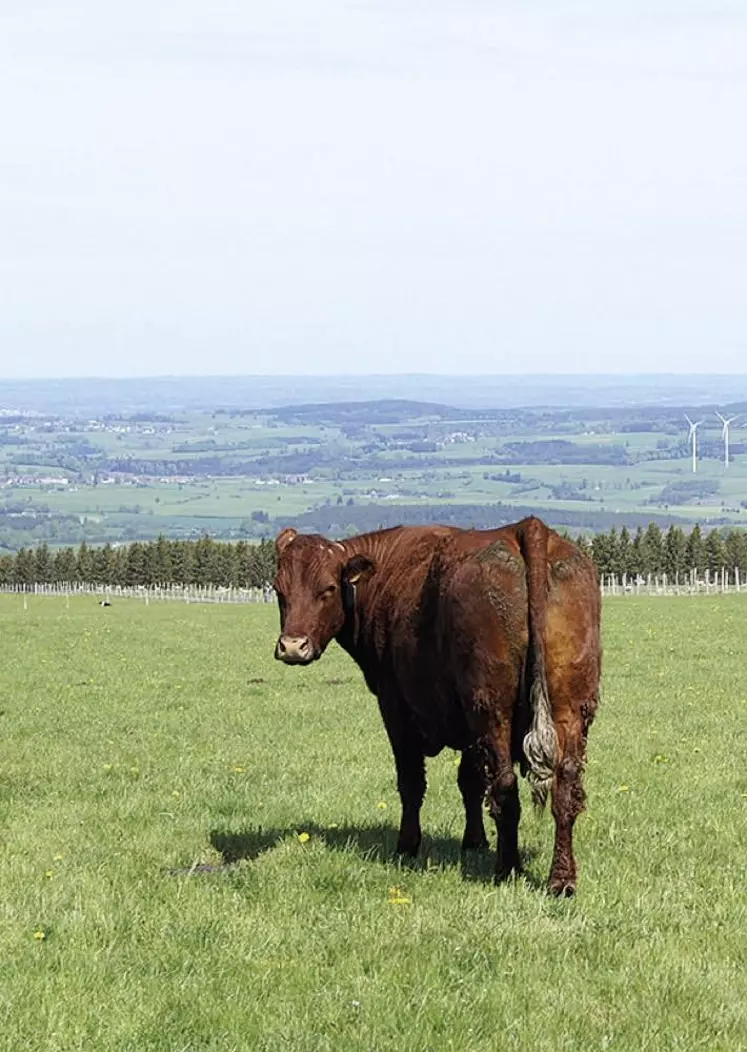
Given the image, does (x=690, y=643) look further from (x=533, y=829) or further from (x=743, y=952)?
(x=743, y=952)

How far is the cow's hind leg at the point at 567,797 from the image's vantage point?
9.70m

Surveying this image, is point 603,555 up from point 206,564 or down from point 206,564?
up

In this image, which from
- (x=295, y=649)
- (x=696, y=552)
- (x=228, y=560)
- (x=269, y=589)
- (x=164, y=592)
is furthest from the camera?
(x=228, y=560)

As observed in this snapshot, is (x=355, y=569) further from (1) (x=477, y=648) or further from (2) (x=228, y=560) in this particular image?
(2) (x=228, y=560)

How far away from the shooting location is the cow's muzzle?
10805 mm

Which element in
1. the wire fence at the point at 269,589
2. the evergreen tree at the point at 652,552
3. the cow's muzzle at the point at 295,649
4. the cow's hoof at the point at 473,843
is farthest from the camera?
the evergreen tree at the point at 652,552

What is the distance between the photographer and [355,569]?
11570 mm

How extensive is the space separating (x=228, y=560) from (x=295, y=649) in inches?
4729

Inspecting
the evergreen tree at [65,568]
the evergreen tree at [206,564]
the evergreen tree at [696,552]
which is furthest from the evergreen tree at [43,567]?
the evergreen tree at [696,552]

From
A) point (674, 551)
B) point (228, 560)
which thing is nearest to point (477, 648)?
point (674, 551)

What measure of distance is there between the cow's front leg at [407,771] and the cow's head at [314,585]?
86 centimetres

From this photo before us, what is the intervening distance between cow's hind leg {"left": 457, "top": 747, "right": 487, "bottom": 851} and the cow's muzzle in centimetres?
161

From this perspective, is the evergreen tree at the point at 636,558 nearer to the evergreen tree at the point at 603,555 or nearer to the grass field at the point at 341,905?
the evergreen tree at the point at 603,555

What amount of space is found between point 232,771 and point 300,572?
5961mm
